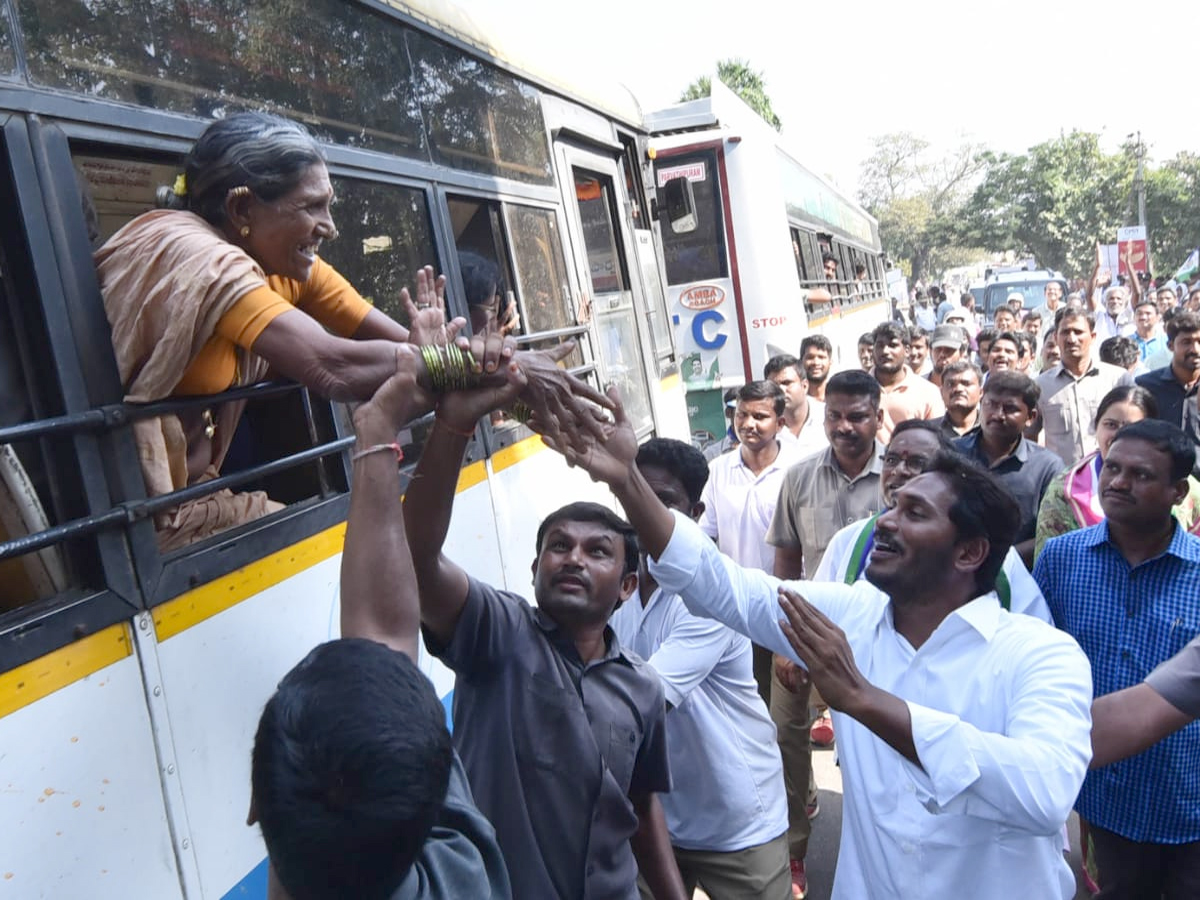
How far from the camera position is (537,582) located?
6.86 ft

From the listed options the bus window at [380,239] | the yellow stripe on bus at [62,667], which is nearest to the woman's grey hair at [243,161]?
the bus window at [380,239]

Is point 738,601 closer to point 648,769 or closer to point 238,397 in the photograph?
point 648,769

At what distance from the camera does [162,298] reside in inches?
67.6

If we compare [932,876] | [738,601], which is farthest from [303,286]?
[932,876]

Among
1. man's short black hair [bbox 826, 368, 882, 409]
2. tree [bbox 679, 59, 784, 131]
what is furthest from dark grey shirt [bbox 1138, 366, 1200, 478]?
tree [bbox 679, 59, 784, 131]

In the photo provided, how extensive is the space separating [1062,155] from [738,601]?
52948 mm

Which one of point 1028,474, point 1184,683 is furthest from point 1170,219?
point 1184,683

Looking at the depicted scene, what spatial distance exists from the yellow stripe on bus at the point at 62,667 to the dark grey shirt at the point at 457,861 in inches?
27.4

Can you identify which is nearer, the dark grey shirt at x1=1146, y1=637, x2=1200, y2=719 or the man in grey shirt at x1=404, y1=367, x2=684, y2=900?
the man in grey shirt at x1=404, y1=367, x2=684, y2=900

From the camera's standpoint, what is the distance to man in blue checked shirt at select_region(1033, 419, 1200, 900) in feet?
8.66

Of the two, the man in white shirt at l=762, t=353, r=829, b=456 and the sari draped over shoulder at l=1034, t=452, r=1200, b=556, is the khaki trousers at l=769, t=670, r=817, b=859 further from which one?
the man in white shirt at l=762, t=353, r=829, b=456

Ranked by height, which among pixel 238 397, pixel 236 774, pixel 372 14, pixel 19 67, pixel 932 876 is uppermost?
pixel 372 14

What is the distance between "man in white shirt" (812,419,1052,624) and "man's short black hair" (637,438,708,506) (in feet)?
1.53

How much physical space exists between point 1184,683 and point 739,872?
3.89 feet
